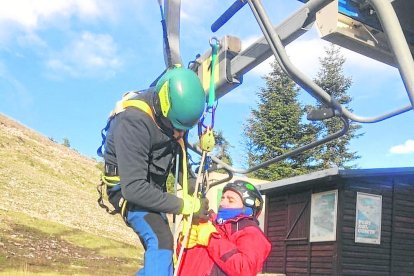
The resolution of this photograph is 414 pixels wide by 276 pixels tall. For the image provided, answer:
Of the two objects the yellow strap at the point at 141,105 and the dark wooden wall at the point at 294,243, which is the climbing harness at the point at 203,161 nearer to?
the yellow strap at the point at 141,105

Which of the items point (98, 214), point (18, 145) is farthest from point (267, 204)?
point (18, 145)

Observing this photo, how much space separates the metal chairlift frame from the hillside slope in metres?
26.1

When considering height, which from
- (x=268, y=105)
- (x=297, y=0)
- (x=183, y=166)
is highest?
(x=268, y=105)

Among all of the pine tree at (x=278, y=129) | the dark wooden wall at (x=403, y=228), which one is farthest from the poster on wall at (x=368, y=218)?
the pine tree at (x=278, y=129)

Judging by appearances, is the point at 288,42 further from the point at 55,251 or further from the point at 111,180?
the point at 55,251

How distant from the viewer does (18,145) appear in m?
42.5

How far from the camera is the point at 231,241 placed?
3590 millimetres

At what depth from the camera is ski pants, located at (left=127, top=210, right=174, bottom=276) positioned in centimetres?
295

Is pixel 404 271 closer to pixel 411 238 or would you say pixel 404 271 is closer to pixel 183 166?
pixel 411 238

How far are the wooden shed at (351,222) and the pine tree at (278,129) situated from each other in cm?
1794

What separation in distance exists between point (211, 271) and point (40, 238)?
72.4 feet

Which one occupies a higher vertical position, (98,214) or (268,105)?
(268,105)

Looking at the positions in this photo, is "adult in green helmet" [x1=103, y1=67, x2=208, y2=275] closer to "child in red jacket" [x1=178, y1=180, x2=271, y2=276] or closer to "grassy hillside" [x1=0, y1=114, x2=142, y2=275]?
"child in red jacket" [x1=178, y1=180, x2=271, y2=276]

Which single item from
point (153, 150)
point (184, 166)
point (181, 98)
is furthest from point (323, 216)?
point (181, 98)
